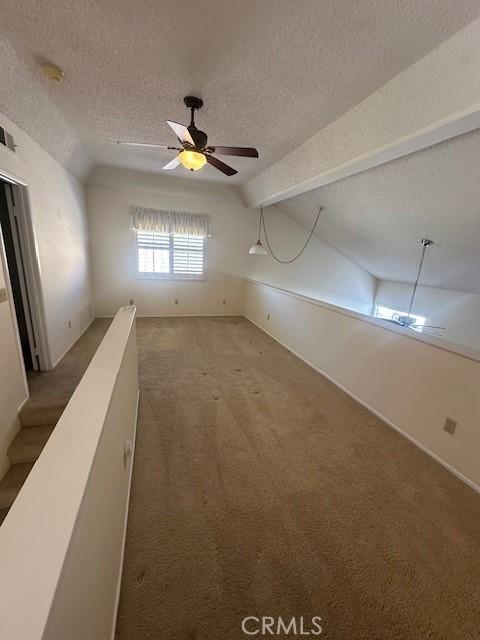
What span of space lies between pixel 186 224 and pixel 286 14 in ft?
12.9

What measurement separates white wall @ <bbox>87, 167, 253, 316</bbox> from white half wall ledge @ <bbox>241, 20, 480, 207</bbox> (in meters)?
2.52

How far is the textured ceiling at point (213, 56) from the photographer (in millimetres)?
1496

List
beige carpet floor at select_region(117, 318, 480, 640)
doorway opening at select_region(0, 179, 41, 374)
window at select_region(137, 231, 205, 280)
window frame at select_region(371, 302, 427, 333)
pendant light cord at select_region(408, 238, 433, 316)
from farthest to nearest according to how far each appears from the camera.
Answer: window frame at select_region(371, 302, 427, 333) → window at select_region(137, 231, 205, 280) → pendant light cord at select_region(408, 238, 433, 316) → doorway opening at select_region(0, 179, 41, 374) → beige carpet floor at select_region(117, 318, 480, 640)

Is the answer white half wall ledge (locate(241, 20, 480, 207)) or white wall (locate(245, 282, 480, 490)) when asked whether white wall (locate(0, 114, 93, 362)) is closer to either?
white half wall ledge (locate(241, 20, 480, 207))

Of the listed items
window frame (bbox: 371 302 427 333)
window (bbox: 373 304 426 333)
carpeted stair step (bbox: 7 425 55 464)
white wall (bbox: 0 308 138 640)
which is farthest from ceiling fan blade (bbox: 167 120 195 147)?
window (bbox: 373 304 426 333)

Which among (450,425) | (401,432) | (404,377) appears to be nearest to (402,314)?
(404,377)

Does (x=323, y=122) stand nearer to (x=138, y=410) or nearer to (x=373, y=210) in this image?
(x=373, y=210)

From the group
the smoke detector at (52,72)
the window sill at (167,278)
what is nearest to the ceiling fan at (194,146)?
the smoke detector at (52,72)

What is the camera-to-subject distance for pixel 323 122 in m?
2.56

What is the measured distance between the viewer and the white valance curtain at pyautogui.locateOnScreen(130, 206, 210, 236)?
492 cm

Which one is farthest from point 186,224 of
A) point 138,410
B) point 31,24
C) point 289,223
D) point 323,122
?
point 138,410

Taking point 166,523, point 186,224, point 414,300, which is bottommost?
point 166,523

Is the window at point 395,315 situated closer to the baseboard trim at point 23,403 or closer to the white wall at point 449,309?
the white wall at point 449,309

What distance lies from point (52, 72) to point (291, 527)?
3606 millimetres
